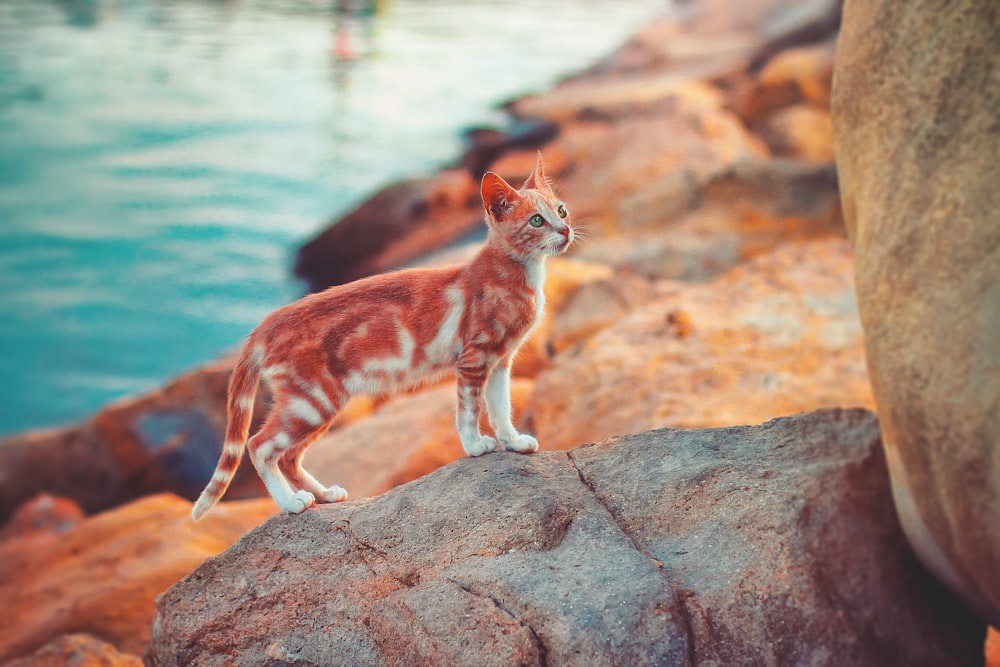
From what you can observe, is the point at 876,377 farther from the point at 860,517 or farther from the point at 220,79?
the point at 220,79

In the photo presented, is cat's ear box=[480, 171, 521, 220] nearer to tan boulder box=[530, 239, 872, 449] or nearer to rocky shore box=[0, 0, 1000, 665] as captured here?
rocky shore box=[0, 0, 1000, 665]

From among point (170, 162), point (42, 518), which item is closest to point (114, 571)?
point (42, 518)

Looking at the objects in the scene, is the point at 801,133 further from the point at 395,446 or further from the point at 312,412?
the point at 312,412

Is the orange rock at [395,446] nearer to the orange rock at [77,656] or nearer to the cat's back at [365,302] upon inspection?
the orange rock at [77,656]

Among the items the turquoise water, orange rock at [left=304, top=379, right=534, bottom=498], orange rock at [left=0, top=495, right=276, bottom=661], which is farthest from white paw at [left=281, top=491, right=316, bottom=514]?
the turquoise water

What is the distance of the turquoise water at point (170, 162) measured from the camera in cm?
1186

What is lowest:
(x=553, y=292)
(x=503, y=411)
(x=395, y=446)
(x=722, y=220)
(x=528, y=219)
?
(x=395, y=446)

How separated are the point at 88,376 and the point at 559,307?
632cm

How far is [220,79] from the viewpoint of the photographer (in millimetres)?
15438

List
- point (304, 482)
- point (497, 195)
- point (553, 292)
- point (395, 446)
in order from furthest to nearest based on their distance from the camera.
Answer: point (553, 292) < point (395, 446) < point (304, 482) < point (497, 195)

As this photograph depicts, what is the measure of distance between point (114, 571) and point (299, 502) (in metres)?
3.18

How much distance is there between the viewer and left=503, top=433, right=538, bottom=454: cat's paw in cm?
482

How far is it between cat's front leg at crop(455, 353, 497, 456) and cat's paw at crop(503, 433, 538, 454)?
0.07 meters

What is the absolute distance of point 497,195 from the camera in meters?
4.22
